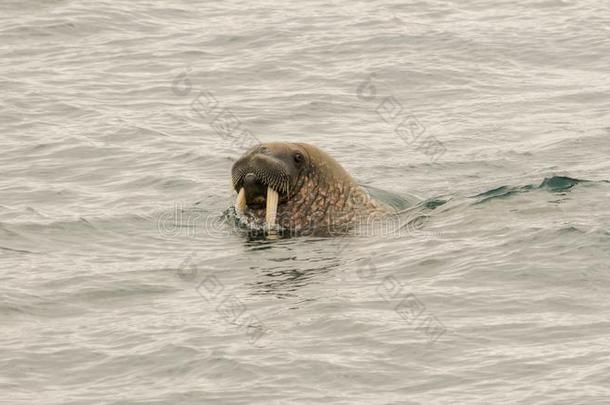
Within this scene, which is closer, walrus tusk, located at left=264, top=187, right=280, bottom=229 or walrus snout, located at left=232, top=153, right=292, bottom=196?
walrus snout, located at left=232, top=153, right=292, bottom=196

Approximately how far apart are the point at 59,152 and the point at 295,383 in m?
10.5

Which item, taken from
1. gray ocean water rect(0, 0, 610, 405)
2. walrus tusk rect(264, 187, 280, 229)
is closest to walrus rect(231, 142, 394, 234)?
walrus tusk rect(264, 187, 280, 229)

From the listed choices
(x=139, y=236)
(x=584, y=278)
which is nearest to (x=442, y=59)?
(x=139, y=236)

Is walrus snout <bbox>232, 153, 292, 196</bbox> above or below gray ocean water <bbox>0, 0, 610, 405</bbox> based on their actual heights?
above

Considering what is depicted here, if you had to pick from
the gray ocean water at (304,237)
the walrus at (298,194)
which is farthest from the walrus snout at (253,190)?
the gray ocean water at (304,237)

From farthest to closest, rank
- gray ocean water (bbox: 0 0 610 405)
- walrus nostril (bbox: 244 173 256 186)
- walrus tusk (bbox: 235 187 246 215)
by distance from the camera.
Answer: walrus tusk (bbox: 235 187 246 215), walrus nostril (bbox: 244 173 256 186), gray ocean water (bbox: 0 0 610 405)

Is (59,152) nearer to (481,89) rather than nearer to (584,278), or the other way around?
(481,89)

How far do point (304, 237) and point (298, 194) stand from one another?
1.98ft

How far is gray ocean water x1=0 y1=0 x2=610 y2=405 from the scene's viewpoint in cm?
1134

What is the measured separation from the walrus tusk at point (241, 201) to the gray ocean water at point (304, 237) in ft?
0.97

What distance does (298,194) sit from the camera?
1620 cm

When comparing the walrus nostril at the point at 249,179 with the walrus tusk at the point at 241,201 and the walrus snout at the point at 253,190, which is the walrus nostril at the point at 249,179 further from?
the walrus tusk at the point at 241,201

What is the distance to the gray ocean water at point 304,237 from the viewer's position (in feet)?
37.2

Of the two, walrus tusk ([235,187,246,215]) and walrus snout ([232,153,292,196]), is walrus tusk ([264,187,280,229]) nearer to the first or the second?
walrus snout ([232,153,292,196])
